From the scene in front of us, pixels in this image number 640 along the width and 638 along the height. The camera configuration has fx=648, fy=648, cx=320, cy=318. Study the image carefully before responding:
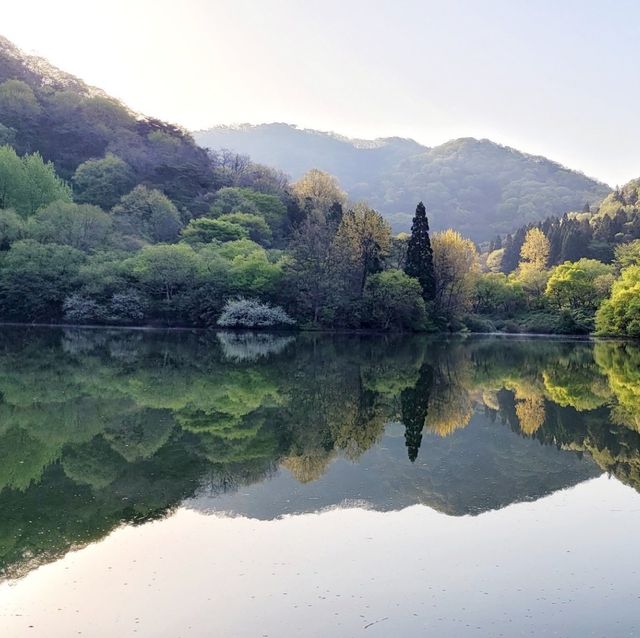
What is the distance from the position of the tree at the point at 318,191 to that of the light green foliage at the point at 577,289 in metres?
25.4

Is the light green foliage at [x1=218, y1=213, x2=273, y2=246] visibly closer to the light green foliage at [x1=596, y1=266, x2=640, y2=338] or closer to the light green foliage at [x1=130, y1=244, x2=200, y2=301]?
the light green foliage at [x1=130, y1=244, x2=200, y2=301]

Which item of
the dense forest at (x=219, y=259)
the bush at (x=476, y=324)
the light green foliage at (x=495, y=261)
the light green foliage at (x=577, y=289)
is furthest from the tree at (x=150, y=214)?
the light green foliage at (x=495, y=261)

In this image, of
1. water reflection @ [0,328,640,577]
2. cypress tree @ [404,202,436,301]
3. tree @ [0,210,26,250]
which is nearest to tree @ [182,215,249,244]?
tree @ [0,210,26,250]

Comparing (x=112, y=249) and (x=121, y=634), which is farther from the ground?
(x=121, y=634)

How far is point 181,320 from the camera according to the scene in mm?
47562

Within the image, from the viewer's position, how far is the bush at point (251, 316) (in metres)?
46.8

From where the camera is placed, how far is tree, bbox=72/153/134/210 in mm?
65625

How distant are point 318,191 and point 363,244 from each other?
28.4 meters

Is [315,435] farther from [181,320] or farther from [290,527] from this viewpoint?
[181,320]

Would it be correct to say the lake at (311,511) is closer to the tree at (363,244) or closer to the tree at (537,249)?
the tree at (363,244)

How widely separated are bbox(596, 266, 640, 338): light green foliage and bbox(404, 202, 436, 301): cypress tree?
13838 mm

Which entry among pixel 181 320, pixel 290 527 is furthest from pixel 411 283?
pixel 290 527

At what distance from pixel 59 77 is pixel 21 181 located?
154 ft

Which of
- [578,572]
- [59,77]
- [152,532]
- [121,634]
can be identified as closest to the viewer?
[121,634]
